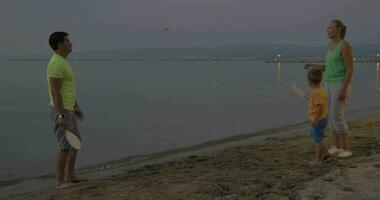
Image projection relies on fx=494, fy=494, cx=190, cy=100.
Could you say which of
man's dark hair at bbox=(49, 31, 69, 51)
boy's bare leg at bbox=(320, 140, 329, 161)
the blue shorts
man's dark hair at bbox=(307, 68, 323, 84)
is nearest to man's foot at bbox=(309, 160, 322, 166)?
boy's bare leg at bbox=(320, 140, 329, 161)

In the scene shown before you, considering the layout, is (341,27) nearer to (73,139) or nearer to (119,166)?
(73,139)

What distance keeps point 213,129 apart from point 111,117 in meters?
7.24

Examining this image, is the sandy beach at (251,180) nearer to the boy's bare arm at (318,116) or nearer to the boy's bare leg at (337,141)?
the boy's bare leg at (337,141)

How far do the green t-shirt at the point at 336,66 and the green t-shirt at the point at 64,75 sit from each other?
374 cm

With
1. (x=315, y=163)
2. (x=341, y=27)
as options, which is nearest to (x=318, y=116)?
(x=315, y=163)

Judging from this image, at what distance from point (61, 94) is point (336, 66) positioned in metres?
3.96

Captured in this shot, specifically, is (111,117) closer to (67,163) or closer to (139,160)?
(139,160)

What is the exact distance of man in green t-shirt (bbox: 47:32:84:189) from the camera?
6.44m

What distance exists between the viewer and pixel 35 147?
14.0m

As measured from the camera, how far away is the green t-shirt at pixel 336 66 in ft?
23.7

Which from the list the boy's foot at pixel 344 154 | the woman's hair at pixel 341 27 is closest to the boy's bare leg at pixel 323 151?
the boy's foot at pixel 344 154

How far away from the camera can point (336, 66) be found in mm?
7285

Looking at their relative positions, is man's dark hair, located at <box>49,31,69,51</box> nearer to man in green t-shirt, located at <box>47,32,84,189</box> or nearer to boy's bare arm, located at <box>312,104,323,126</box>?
man in green t-shirt, located at <box>47,32,84,189</box>

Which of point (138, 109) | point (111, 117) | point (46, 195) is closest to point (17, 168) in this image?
point (46, 195)
